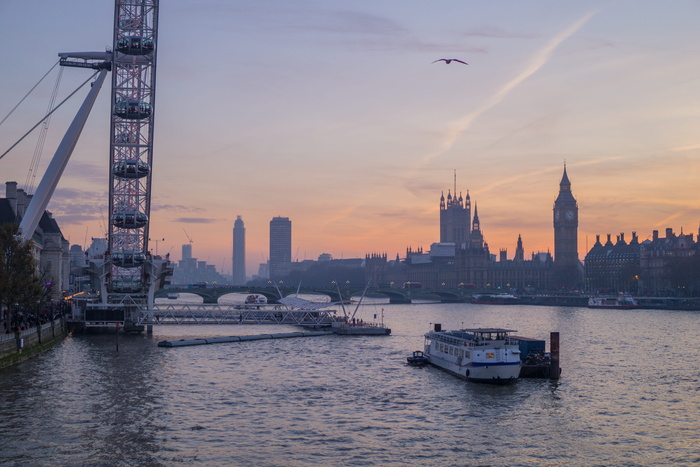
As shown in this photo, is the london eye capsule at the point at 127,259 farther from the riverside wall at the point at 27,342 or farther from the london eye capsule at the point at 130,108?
the london eye capsule at the point at 130,108

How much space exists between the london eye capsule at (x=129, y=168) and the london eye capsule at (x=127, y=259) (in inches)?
309

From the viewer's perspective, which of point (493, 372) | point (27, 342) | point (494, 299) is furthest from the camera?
point (494, 299)

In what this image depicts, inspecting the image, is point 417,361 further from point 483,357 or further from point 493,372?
point 493,372

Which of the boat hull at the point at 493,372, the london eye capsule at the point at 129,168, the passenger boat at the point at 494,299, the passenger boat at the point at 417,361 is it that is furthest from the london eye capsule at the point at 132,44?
the passenger boat at the point at 494,299

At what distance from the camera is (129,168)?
81.3 meters

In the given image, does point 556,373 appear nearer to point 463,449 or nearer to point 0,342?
point 463,449

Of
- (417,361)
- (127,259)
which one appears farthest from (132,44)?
(417,361)

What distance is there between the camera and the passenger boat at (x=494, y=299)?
188012 mm

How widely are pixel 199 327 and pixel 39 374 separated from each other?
51.3 metres

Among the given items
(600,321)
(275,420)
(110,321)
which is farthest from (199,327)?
(275,420)

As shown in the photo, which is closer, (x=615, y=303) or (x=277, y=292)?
(x=615, y=303)

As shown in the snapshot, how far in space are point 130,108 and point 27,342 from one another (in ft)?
106

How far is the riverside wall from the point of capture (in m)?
49.5

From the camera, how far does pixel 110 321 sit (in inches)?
3204
